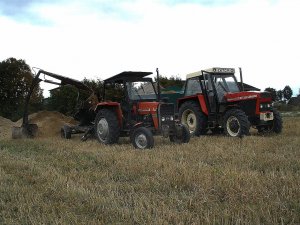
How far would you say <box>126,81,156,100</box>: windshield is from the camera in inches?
444

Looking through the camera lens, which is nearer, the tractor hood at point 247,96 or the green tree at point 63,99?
the tractor hood at point 247,96

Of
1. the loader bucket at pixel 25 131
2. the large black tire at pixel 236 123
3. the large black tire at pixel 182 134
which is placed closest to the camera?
the large black tire at pixel 182 134

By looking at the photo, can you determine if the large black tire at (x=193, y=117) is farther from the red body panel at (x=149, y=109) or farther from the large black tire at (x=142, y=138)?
the large black tire at (x=142, y=138)

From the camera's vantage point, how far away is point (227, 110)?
1241 centimetres

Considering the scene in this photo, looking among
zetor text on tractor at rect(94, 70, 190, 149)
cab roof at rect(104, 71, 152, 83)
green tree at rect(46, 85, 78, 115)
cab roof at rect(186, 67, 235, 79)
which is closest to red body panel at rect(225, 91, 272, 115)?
cab roof at rect(186, 67, 235, 79)

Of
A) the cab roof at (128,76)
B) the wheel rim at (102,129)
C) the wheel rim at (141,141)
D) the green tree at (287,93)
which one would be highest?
the green tree at (287,93)

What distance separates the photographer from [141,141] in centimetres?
1016

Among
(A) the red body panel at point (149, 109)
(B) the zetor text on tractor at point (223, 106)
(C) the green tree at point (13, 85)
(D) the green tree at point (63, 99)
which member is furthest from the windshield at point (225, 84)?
(C) the green tree at point (13, 85)

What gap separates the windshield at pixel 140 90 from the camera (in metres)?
11.3

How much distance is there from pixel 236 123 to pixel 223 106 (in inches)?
41.7

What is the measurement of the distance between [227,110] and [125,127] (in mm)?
3091

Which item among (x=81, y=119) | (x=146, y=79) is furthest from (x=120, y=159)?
(x=81, y=119)

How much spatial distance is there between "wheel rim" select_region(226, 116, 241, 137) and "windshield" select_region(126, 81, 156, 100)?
7.39 ft

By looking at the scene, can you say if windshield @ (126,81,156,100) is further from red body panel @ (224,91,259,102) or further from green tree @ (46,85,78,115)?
green tree @ (46,85,78,115)
